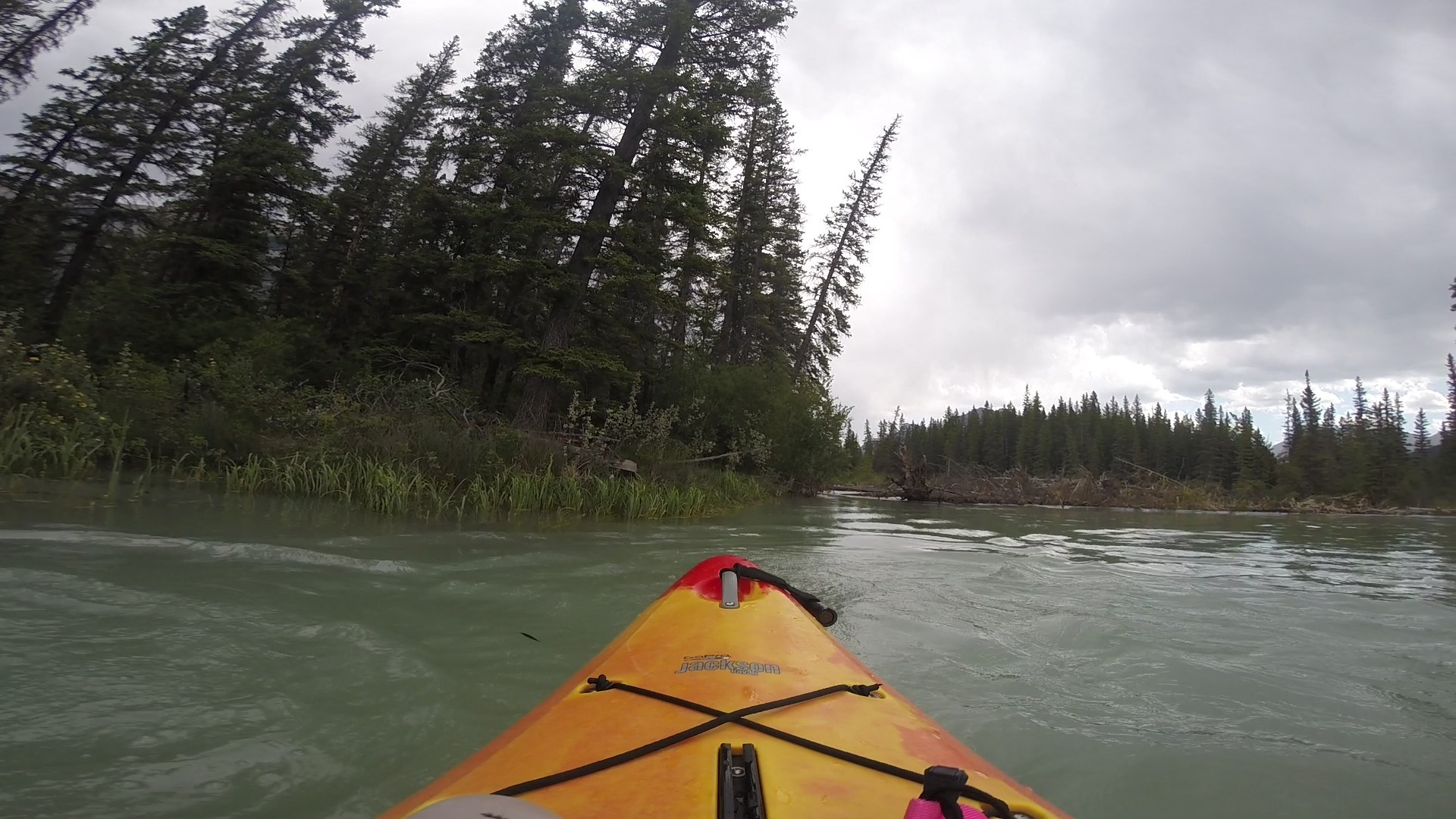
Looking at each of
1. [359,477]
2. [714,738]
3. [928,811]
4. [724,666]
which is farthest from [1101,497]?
[928,811]

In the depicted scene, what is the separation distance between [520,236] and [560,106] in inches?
124

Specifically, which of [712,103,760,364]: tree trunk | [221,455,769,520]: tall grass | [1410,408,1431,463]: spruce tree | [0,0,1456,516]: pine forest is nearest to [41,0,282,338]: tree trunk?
[0,0,1456,516]: pine forest

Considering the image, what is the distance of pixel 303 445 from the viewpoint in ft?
32.5

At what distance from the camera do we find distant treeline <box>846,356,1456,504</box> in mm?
25109

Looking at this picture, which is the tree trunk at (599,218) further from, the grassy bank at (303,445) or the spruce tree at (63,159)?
the spruce tree at (63,159)

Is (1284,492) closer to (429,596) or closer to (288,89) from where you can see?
(429,596)

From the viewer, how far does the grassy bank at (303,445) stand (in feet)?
27.2

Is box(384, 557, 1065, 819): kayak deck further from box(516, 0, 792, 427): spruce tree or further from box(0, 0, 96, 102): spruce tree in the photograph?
box(0, 0, 96, 102): spruce tree

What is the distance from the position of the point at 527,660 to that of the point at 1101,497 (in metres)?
21.8

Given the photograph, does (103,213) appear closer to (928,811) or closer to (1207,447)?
(928,811)

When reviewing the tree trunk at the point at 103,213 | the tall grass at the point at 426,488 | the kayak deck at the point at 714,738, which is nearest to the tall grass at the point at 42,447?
the tall grass at the point at 426,488

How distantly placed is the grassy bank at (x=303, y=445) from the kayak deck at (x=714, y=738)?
7.31 meters

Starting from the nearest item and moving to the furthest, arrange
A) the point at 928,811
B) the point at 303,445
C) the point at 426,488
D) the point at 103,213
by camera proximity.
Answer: the point at 928,811
the point at 426,488
the point at 303,445
the point at 103,213

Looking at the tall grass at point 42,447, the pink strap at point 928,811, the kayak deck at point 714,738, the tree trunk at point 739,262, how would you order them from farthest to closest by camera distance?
the tree trunk at point 739,262 → the tall grass at point 42,447 → the kayak deck at point 714,738 → the pink strap at point 928,811
